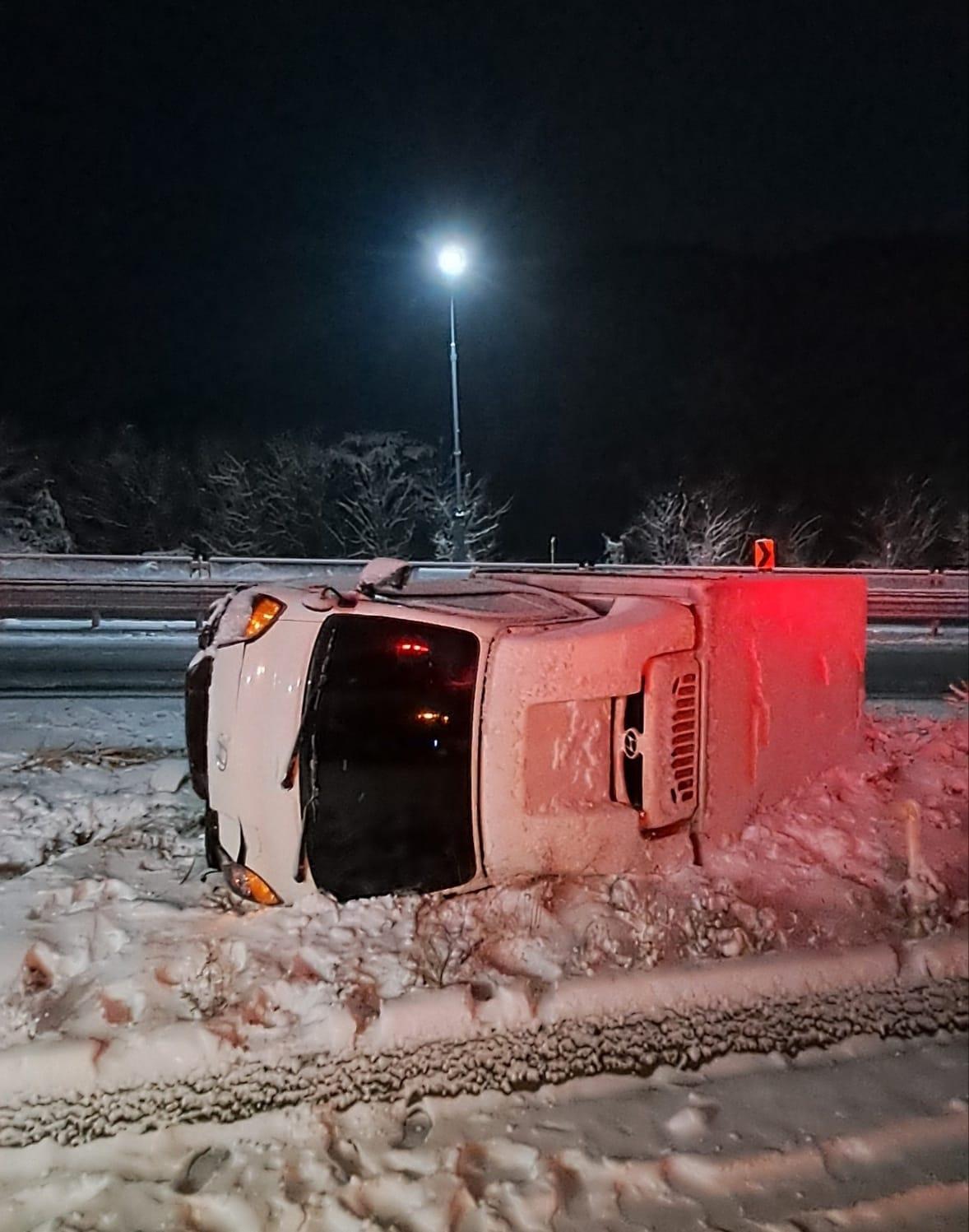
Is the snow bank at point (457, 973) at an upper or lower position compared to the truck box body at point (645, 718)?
lower

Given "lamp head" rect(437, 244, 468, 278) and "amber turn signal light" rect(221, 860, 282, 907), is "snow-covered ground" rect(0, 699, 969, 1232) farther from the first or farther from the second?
"lamp head" rect(437, 244, 468, 278)

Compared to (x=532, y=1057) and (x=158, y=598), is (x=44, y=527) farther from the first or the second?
(x=532, y=1057)

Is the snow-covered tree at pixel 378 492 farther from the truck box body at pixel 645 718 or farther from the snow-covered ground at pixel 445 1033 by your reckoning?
the snow-covered ground at pixel 445 1033

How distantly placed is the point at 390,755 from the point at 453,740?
0.26 m

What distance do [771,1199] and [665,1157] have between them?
12.3 inches

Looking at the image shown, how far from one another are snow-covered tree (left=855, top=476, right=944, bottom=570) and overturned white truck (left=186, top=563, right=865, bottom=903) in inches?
1141

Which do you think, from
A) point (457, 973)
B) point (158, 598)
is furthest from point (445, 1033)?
point (158, 598)

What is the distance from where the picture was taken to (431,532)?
31.7m

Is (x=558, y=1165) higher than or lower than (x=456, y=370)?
lower

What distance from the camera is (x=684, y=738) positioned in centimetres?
385

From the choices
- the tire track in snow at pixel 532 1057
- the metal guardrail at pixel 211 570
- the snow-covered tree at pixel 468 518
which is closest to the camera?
the tire track in snow at pixel 532 1057

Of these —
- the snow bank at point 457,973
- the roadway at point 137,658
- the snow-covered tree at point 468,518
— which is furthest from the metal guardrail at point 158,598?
the snow-covered tree at point 468,518

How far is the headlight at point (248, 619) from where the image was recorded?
153 inches

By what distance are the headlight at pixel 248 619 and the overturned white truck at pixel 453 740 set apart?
0.01 meters
